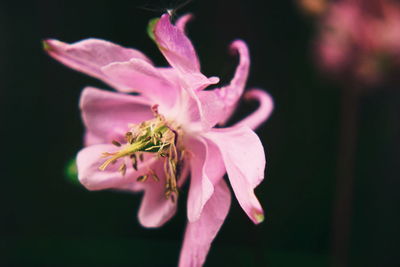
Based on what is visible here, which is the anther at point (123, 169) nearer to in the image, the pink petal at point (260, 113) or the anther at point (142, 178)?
the anther at point (142, 178)

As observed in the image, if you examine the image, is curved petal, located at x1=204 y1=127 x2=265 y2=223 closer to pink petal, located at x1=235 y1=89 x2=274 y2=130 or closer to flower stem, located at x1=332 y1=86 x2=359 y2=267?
pink petal, located at x1=235 y1=89 x2=274 y2=130

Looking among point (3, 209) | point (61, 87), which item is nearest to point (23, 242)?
point (3, 209)

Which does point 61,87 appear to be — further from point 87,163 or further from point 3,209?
point 87,163

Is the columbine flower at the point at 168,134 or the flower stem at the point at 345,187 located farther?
the flower stem at the point at 345,187

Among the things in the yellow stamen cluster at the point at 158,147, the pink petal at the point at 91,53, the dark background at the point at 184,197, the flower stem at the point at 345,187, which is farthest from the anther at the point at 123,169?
the dark background at the point at 184,197

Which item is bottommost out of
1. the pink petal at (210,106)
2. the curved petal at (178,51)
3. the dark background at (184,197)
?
the dark background at (184,197)

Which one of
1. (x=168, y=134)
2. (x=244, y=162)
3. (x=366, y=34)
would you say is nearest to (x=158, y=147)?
(x=168, y=134)

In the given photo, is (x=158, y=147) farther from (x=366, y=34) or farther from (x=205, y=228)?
(x=366, y=34)

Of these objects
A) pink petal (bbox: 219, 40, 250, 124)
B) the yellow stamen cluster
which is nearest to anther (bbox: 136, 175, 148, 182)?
the yellow stamen cluster
